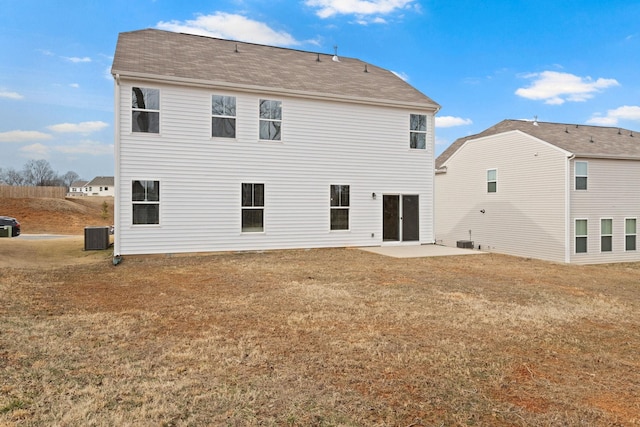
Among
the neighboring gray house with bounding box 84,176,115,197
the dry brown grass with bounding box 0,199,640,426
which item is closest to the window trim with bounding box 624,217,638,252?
the dry brown grass with bounding box 0,199,640,426

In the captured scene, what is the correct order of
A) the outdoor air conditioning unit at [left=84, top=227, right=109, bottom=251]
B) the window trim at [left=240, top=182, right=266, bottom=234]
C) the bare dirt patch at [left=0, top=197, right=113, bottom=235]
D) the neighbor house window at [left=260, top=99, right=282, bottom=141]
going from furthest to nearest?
the bare dirt patch at [left=0, top=197, right=113, bottom=235], the outdoor air conditioning unit at [left=84, top=227, right=109, bottom=251], the neighbor house window at [left=260, top=99, right=282, bottom=141], the window trim at [left=240, top=182, right=266, bottom=234]

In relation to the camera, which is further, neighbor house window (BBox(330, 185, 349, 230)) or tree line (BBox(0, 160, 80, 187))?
tree line (BBox(0, 160, 80, 187))

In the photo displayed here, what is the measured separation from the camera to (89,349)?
4.14 metres

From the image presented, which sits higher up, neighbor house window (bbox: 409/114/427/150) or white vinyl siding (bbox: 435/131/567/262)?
neighbor house window (bbox: 409/114/427/150)

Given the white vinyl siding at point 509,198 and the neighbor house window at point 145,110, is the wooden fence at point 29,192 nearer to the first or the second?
the neighbor house window at point 145,110

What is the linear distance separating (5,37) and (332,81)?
1661 cm

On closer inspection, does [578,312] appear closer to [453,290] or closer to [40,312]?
[453,290]

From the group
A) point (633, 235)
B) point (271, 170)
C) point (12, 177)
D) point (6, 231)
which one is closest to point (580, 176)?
point (633, 235)

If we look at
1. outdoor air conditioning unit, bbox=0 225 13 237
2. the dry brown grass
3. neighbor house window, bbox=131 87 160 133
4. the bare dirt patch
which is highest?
neighbor house window, bbox=131 87 160 133

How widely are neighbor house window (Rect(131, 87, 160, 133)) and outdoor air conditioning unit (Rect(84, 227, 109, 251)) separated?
496cm

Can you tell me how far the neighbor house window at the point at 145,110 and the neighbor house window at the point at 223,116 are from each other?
1693 millimetres

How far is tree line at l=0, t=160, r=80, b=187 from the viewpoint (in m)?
65.3

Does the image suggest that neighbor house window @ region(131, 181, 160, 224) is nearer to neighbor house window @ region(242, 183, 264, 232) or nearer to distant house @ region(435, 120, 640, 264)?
neighbor house window @ region(242, 183, 264, 232)

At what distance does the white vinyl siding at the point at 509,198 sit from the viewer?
15680mm
